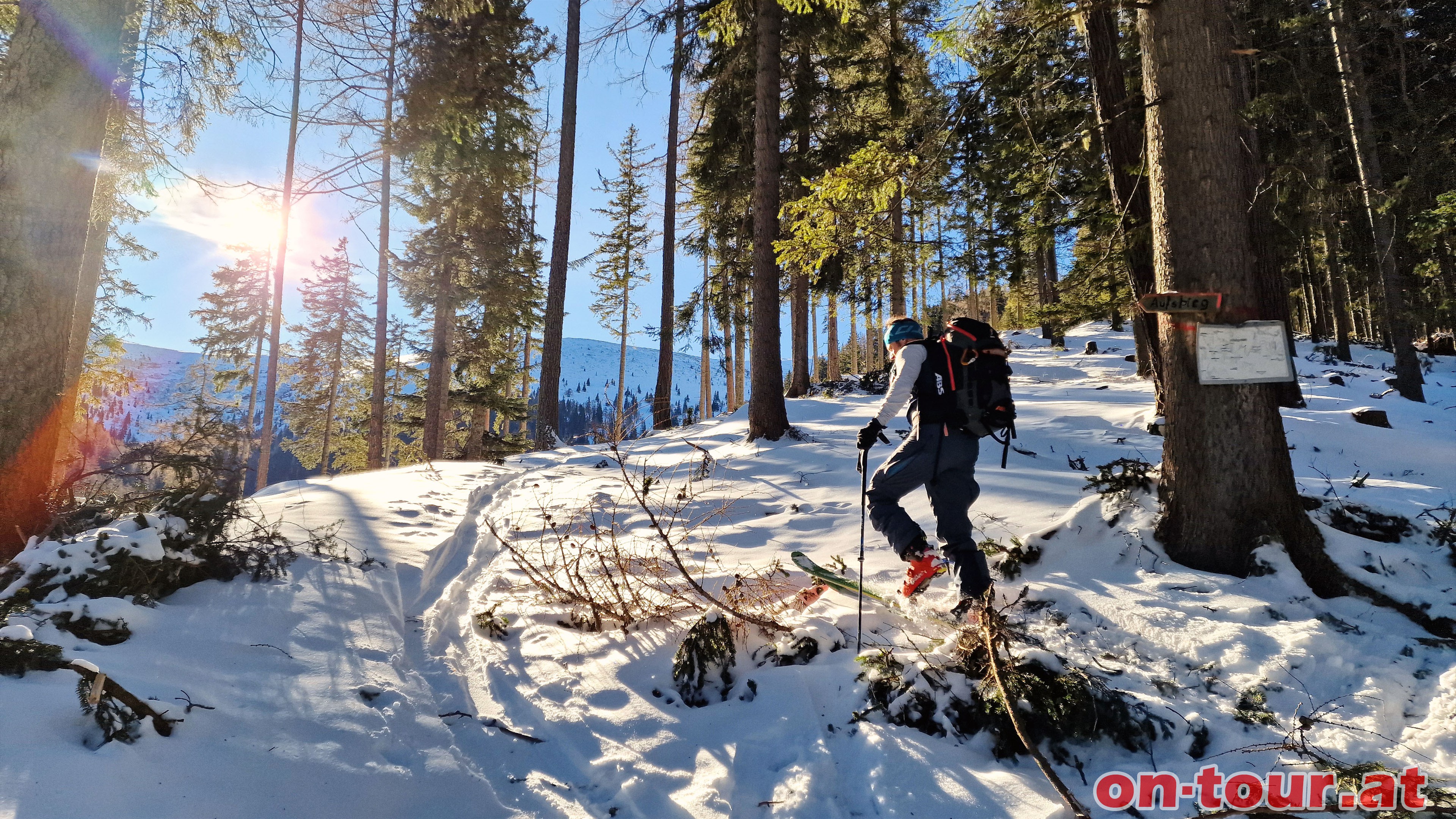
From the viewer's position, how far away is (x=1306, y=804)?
188 centimetres

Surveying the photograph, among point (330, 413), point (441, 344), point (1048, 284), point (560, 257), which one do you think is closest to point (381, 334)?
Result: point (441, 344)

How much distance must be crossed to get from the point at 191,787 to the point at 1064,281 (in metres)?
9.59

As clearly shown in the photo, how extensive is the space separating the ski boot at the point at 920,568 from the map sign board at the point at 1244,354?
192 cm

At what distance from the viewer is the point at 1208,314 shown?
3375 mm

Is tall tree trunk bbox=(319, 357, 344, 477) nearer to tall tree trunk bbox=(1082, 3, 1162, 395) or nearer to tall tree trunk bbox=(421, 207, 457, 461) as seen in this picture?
tall tree trunk bbox=(421, 207, 457, 461)

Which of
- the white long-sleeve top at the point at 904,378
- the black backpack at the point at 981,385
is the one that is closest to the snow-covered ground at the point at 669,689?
the black backpack at the point at 981,385

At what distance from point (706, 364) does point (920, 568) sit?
67.8ft

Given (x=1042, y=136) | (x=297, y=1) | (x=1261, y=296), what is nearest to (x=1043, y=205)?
(x=1042, y=136)

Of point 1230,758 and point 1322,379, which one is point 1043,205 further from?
point 1230,758

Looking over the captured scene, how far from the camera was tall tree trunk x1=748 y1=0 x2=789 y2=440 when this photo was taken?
876 centimetres

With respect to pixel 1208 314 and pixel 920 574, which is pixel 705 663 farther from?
pixel 1208 314

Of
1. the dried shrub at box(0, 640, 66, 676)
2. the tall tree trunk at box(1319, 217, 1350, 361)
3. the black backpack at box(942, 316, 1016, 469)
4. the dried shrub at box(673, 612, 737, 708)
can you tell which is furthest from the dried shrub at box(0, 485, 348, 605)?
the tall tree trunk at box(1319, 217, 1350, 361)

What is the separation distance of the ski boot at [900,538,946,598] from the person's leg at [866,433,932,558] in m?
0.04

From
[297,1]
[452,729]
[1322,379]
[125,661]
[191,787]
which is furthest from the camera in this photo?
[1322,379]
